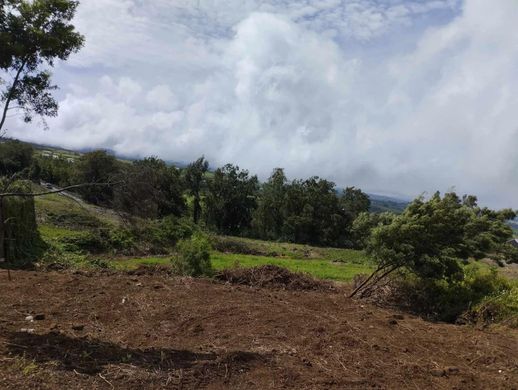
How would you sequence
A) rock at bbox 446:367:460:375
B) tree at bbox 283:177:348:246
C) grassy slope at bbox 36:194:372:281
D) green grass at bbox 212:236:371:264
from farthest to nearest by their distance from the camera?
1. tree at bbox 283:177:348:246
2. green grass at bbox 212:236:371:264
3. grassy slope at bbox 36:194:372:281
4. rock at bbox 446:367:460:375

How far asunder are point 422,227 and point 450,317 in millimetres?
2364

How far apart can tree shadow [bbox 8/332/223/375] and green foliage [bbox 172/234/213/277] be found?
6.69 m

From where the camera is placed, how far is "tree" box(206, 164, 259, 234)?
56.1 meters

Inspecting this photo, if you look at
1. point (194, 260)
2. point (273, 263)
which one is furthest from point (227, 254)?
point (194, 260)

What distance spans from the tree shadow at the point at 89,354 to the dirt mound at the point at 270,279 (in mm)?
6789

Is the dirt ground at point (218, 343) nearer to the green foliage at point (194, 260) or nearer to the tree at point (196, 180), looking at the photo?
the green foliage at point (194, 260)

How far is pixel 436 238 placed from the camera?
1281cm

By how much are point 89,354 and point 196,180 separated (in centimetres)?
4981

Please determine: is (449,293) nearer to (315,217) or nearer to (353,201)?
(315,217)

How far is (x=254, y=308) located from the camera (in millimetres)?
9773

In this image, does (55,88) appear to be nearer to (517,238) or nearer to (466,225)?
(466,225)

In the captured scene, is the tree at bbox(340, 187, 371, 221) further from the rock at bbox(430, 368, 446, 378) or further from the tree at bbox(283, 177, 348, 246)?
the rock at bbox(430, 368, 446, 378)

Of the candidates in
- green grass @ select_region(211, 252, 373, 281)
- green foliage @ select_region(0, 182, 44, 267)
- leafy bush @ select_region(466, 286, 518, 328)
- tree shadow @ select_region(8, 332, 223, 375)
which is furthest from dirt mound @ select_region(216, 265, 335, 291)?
tree shadow @ select_region(8, 332, 223, 375)

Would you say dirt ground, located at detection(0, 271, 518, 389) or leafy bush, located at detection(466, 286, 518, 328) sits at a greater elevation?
leafy bush, located at detection(466, 286, 518, 328)
